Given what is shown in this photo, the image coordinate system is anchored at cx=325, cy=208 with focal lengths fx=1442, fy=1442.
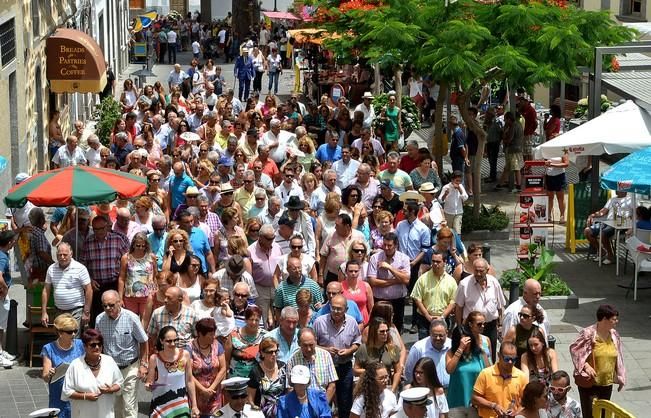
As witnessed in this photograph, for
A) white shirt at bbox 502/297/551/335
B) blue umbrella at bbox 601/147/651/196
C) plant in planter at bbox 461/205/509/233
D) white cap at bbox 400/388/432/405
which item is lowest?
plant in planter at bbox 461/205/509/233

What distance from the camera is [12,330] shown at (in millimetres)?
15812

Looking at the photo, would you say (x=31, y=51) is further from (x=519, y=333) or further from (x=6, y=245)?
(x=519, y=333)

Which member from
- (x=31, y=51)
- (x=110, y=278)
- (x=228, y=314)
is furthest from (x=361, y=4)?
(x=228, y=314)

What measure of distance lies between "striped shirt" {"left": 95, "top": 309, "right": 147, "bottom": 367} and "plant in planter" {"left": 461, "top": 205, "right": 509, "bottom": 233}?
10.1 m

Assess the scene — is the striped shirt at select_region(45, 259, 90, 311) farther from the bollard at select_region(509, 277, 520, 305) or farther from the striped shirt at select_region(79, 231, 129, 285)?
the bollard at select_region(509, 277, 520, 305)

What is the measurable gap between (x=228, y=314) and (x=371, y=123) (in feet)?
46.3

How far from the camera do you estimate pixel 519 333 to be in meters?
13.6

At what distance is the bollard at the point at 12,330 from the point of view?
623 inches

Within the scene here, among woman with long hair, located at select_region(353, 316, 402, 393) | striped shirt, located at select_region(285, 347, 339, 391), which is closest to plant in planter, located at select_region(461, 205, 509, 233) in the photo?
woman with long hair, located at select_region(353, 316, 402, 393)

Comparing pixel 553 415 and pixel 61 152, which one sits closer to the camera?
pixel 553 415

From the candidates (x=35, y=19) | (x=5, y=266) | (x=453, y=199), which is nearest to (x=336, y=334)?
(x=5, y=266)

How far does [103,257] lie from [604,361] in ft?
18.2

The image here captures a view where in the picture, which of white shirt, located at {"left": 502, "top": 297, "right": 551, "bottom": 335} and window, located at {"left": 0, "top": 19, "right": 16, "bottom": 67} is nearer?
white shirt, located at {"left": 502, "top": 297, "right": 551, "bottom": 335}

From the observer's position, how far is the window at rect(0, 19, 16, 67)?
75.8ft
